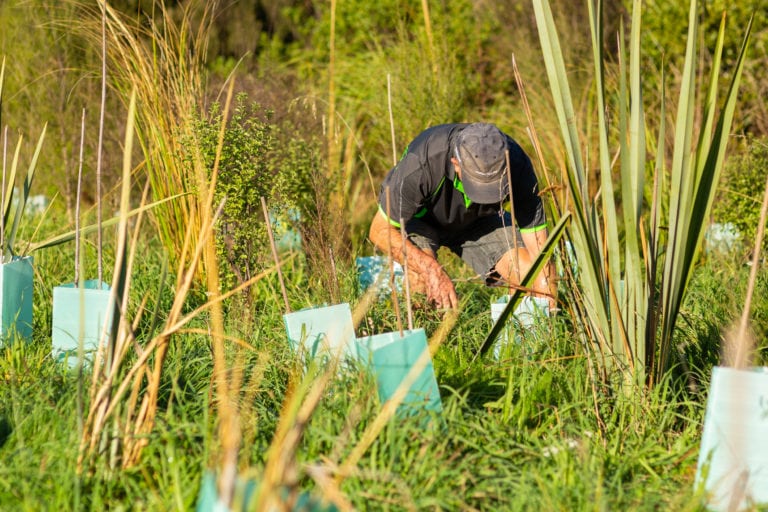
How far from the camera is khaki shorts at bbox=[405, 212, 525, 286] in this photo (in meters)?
4.09

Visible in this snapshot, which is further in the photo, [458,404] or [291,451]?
[458,404]

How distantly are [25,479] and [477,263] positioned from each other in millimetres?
2657

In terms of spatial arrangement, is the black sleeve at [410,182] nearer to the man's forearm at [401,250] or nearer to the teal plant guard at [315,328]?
the man's forearm at [401,250]

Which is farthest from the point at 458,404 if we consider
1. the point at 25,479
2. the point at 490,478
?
the point at 25,479

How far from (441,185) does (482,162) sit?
0.47 m

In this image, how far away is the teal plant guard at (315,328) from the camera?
262 cm

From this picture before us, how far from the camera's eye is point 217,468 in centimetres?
193

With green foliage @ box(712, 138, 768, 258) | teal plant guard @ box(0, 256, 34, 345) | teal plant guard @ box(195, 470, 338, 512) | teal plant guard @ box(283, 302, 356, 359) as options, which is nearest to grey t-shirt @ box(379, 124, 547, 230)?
teal plant guard @ box(283, 302, 356, 359)

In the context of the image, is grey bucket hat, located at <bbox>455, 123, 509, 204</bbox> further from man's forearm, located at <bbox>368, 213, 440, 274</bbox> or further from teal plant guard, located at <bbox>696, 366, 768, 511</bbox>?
teal plant guard, located at <bbox>696, 366, 768, 511</bbox>

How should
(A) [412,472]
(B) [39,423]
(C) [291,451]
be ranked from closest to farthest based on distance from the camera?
1. (C) [291,451]
2. (A) [412,472]
3. (B) [39,423]

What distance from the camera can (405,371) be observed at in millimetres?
2199

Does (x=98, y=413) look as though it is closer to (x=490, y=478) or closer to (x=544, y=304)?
(x=490, y=478)

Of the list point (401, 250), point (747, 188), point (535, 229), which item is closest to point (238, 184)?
point (401, 250)

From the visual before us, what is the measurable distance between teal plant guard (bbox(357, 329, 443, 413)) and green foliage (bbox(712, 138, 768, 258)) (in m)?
2.80
